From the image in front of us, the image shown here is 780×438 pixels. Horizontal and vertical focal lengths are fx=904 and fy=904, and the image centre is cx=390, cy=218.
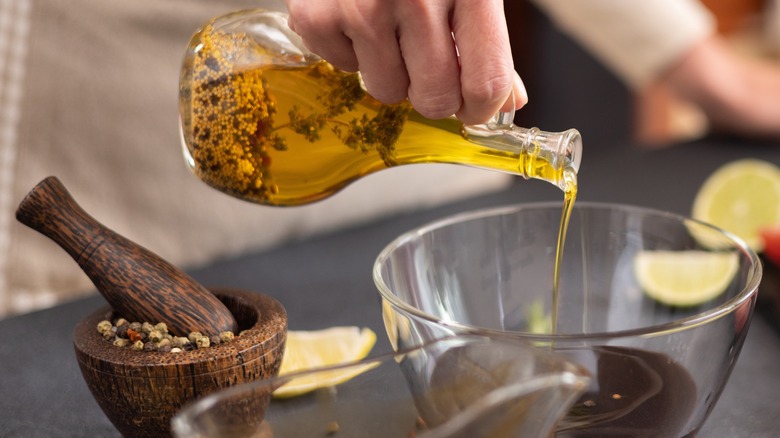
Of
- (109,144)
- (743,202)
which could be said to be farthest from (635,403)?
(109,144)

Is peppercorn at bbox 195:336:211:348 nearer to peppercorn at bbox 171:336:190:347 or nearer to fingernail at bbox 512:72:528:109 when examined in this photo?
peppercorn at bbox 171:336:190:347

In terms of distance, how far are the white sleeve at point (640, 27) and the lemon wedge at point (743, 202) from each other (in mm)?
436

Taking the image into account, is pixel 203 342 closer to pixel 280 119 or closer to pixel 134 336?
pixel 134 336

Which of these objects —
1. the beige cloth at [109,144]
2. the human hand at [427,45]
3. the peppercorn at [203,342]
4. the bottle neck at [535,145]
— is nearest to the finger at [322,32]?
the human hand at [427,45]

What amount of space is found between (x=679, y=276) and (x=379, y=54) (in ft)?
1.12

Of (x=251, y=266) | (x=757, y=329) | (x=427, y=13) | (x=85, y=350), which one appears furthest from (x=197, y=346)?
(x=757, y=329)

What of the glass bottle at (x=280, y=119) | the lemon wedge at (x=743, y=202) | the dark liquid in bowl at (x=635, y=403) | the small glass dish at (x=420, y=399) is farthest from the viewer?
the lemon wedge at (x=743, y=202)

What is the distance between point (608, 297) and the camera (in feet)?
2.52

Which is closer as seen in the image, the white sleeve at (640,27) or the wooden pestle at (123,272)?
the wooden pestle at (123,272)

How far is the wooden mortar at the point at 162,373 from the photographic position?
22.1 inches

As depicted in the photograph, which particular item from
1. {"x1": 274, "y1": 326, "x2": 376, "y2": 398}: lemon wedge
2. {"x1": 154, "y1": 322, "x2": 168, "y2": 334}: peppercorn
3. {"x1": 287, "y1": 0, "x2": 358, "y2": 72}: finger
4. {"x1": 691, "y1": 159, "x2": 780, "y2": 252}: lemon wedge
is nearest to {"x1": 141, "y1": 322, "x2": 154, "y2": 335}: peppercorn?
{"x1": 154, "y1": 322, "x2": 168, "y2": 334}: peppercorn

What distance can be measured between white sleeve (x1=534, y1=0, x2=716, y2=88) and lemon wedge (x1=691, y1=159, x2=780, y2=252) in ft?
1.43

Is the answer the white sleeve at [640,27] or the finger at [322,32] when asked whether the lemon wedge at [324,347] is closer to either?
the finger at [322,32]

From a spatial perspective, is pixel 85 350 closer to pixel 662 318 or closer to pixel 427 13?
pixel 427 13
